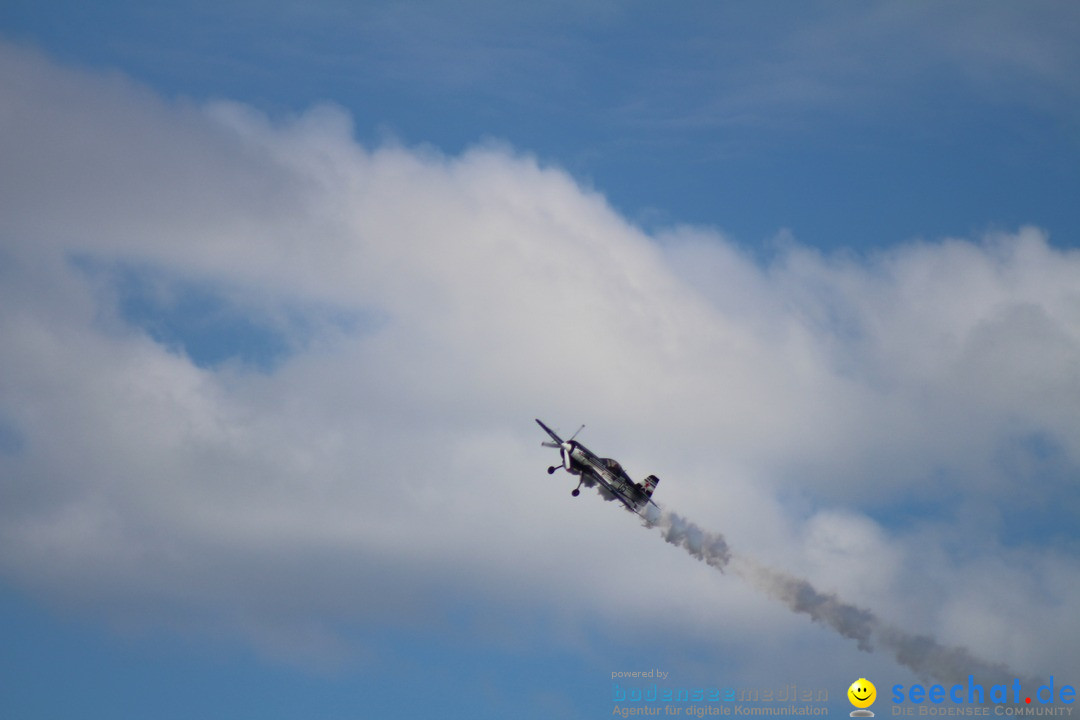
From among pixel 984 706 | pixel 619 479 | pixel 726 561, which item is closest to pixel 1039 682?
pixel 984 706

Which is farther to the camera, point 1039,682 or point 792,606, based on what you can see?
→ point 792,606

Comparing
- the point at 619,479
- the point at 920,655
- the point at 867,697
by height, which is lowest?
the point at 867,697

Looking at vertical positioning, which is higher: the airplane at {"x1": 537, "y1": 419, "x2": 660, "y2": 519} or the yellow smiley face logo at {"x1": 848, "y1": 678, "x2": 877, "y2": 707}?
the airplane at {"x1": 537, "y1": 419, "x2": 660, "y2": 519}

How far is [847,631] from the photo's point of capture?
18288 centimetres

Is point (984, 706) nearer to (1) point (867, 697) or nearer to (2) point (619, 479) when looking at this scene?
(1) point (867, 697)

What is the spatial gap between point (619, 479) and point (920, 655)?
38.5 m

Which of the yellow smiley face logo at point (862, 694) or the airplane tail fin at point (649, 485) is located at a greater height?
the airplane tail fin at point (649, 485)

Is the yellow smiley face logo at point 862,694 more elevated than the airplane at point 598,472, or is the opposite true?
the airplane at point 598,472

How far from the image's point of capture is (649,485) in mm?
179875

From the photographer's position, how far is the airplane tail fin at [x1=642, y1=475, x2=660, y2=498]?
589ft

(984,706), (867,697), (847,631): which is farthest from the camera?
(847,631)

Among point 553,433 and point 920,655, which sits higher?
point 553,433

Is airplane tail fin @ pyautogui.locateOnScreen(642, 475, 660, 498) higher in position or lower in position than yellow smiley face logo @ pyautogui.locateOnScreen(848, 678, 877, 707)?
higher

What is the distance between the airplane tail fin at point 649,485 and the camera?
17950cm
